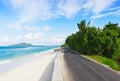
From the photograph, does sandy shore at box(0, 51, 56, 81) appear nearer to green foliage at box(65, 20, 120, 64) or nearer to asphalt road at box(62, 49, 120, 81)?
asphalt road at box(62, 49, 120, 81)

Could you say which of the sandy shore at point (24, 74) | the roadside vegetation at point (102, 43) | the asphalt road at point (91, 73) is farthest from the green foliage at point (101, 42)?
the sandy shore at point (24, 74)

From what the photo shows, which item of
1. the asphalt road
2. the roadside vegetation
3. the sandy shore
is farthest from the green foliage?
the sandy shore

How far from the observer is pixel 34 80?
19234mm

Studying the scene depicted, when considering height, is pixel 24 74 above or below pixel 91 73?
above

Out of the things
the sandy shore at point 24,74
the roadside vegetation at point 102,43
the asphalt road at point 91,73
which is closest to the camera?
the asphalt road at point 91,73

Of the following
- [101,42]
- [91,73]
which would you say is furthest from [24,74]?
[101,42]

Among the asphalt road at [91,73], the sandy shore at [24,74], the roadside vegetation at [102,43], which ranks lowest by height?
the asphalt road at [91,73]

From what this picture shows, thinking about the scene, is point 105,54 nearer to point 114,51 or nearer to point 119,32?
point 114,51

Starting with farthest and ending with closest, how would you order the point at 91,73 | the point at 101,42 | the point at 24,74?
the point at 101,42, the point at 24,74, the point at 91,73

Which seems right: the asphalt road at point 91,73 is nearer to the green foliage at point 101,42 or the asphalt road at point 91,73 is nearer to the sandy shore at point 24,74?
the sandy shore at point 24,74

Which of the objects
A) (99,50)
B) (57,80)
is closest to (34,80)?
(57,80)

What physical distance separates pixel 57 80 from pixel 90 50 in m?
48.2

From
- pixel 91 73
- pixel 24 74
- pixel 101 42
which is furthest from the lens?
pixel 101 42

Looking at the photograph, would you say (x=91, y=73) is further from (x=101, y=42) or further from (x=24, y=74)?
(x=101, y=42)
